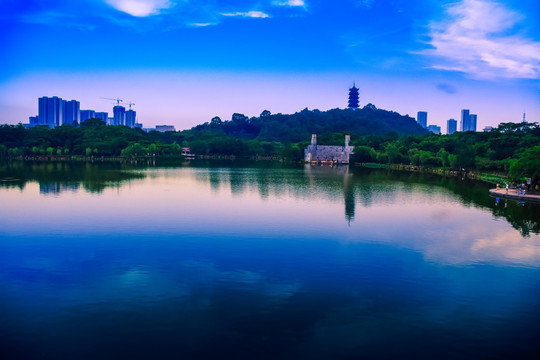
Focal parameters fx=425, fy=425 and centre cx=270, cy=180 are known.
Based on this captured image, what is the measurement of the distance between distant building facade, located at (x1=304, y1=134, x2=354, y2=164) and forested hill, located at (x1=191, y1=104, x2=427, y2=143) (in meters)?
60.7

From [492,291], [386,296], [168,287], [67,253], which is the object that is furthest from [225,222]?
[492,291]

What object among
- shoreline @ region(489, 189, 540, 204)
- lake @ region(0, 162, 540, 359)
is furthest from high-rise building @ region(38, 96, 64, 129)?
shoreline @ region(489, 189, 540, 204)

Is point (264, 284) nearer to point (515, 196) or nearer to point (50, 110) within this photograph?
point (515, 196)

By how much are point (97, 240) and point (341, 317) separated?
966 cm

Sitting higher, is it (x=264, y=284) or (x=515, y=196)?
(x=515, y=196)

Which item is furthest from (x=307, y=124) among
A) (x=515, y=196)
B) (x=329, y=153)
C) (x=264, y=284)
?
(x=264, y=284)

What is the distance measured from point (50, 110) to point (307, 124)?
112 meters

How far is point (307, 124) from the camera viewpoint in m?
172

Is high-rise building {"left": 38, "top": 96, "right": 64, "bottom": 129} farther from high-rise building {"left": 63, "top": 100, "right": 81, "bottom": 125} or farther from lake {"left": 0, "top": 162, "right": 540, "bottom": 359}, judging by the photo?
lake {"left": 0, "top": 162, "right": 540, "bottom": 359}

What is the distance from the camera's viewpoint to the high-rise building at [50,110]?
18488 centimetres

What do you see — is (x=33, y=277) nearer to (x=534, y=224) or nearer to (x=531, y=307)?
(x=531, y=307)

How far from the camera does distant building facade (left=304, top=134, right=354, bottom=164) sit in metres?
87.5

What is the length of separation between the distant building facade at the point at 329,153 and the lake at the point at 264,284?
66.3 m

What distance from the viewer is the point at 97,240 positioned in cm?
1497
